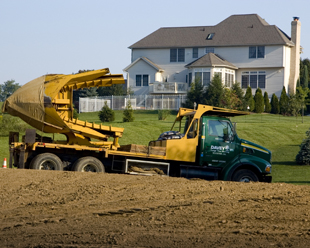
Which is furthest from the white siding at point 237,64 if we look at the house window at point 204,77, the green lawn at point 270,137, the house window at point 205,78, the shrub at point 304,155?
the shrub at point 304,155

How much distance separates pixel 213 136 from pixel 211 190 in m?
4.02

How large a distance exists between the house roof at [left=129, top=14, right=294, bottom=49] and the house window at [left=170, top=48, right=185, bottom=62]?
0.67 metres

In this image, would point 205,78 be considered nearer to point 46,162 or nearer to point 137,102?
point 137,102

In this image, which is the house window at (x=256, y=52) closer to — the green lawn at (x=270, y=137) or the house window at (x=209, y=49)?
the house window at (x=209, y=49)

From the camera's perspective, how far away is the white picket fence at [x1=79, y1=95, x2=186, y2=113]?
55969 mm

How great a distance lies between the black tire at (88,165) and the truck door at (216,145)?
315 centimetres

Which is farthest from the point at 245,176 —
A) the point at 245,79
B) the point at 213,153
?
the point at 245,79

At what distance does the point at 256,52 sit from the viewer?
59344 millimetres

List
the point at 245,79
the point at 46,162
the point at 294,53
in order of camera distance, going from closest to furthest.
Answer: the point at 46,162 < the point at 245,79 < the point at 294,53

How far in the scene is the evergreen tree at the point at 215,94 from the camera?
50294 millimetres

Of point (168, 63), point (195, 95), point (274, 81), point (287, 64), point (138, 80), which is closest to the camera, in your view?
point (195, 95)

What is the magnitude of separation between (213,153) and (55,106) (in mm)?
5047

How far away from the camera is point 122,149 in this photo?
16641mm

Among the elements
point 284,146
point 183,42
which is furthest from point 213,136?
point 183,42
